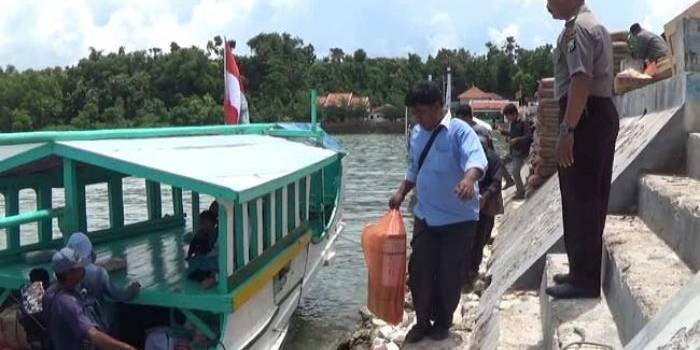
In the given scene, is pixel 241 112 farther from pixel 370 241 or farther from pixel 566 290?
pixel 566 290

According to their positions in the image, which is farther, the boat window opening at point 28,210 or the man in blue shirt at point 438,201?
the boat window opening at point 28,210

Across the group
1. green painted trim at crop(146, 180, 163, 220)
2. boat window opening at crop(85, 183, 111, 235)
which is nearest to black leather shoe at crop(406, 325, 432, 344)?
green painted trim at crop(146, 180, 163, 220)

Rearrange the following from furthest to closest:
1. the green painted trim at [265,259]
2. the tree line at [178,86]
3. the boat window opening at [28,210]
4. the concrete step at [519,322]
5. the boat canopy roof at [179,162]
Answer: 1. the tree line at [178,86]
2. the boat window opening at [28,210]
3. the green painted trim at [265,259]
4. the boat canopy roof at [179,162]
5. the concrete step at [519,322]

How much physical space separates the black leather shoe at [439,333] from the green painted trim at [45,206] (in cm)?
334

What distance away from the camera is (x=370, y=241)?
17.7ft

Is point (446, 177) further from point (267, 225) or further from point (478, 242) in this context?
point (478, 242)

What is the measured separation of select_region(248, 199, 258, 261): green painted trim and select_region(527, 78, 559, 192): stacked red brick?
4.84 m

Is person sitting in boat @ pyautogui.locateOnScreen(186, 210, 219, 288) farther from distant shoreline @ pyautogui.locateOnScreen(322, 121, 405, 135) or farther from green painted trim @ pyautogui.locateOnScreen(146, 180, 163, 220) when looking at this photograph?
distant shoreline @ pyautogui.locateOnScreen(322, 121, 405, 135)

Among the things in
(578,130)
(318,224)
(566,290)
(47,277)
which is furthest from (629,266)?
(318,224)

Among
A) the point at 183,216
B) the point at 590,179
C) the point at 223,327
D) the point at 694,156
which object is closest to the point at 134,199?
the point at 183,216

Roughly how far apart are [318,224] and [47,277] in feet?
17.5

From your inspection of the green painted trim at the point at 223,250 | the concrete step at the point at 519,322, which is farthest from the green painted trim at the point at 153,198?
the concrete step at the point at 519,322

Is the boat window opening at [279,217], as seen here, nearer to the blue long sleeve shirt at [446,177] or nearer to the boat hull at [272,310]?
the boat hull at [272,310]

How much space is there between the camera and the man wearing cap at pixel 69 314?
4797mm
